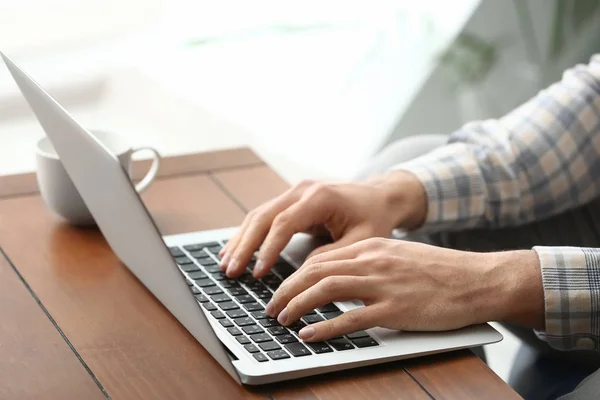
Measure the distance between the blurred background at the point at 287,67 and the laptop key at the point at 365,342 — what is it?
4.84 feet

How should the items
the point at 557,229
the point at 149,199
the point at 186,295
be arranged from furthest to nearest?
the point at 557,229, the point at 149,199, the point at 186,295

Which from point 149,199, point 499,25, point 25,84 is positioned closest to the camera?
point 25,84

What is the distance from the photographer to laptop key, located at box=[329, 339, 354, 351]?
2.84 feet

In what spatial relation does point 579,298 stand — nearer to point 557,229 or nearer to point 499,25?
point 557,229

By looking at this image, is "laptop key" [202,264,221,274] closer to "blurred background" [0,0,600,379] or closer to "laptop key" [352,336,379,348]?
"laptop key" [352,336,379,348]

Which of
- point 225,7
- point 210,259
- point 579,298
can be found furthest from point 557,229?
point 225,7

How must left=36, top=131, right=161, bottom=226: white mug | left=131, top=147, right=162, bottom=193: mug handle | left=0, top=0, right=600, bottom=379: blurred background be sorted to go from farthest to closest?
left=0, top=0, right=600, bottom=379: blurred background < left=131, top=147, right=162, bottom=193: mug handle < left=36, top=131, right=161, bottom=226: white mug

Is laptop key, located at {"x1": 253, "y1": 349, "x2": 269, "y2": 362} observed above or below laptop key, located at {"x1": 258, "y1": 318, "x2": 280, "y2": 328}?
above

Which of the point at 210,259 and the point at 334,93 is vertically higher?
the point at 210,259

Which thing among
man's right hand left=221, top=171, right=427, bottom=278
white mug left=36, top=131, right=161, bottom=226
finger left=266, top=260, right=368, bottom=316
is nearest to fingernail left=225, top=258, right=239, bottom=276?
man's right hand left=221, top=171, right=427, bottom=278

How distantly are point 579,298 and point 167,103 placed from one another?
2624 mm

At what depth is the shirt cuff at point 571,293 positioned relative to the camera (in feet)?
3.21

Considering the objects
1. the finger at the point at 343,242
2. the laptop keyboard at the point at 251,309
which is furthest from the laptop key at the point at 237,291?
the finger at the point at 343,242

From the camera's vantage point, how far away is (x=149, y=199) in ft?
4.14
